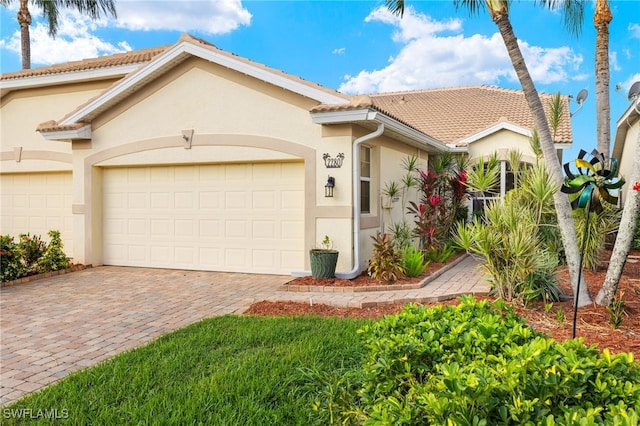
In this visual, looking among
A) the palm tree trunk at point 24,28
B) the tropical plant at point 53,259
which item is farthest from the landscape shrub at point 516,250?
the palm tree trunk at point 24,28

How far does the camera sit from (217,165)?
9.87 meters

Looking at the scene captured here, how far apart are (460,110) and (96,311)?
53.5 feet

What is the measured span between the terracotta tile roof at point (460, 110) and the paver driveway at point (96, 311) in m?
9.13

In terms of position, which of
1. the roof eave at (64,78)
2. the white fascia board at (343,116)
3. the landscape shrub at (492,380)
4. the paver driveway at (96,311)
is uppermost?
the roof eave at (64,78)

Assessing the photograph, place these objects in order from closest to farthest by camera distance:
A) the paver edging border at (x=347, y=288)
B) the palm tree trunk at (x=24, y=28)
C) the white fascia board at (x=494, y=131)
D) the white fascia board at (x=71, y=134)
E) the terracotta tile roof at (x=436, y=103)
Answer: the paver edging border at (x=347, y=288)
the terracotta tile roof at (x=436, y=103)
the white fascia board at (x=71, y=134)
the white fascia board at (x=494, y=131)
the palm tree trunk at (x=24, y=28)

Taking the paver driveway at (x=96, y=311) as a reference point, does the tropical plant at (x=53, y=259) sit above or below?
above

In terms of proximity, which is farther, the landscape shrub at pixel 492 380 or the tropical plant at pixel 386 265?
the tropical plant at pixel 386 265

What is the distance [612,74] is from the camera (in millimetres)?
12492

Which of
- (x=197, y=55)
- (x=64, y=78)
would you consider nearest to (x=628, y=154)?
(x=197, y=55)

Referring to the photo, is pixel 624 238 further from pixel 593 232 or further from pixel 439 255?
pixel 439 255

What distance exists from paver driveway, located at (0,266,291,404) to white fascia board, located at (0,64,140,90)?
5616mm

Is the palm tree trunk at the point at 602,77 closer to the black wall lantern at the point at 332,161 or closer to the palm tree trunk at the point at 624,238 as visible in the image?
the palm tree trunk at the point at 624,238

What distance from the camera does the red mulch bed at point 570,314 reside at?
4.82m

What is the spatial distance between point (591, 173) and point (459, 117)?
1358 centimetres
